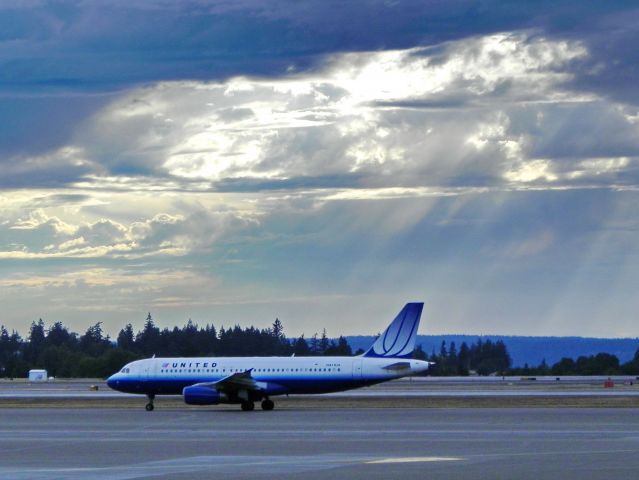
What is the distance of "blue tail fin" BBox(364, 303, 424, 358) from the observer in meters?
55.1

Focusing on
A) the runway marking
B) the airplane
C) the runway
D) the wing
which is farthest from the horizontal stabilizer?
the runway marking

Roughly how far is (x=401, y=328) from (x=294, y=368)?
5417mm

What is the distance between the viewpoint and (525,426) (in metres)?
39.7

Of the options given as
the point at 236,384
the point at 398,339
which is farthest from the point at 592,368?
the point at 236,384

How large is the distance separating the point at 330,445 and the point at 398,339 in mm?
22845

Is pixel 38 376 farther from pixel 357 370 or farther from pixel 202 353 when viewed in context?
pixel 357 370

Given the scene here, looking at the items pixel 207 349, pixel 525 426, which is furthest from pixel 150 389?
pixel 207 349

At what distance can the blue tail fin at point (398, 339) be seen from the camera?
55.1 m

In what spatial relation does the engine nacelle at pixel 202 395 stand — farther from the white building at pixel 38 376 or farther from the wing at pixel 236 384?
the white building at pixel 38 376

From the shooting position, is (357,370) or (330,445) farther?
(357,370)

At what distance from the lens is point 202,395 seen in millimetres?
53656

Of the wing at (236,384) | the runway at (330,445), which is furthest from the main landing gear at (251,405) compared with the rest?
the runway at (330,445)

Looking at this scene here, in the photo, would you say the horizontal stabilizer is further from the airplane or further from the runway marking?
the runway marking

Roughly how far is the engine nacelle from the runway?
2.66m
